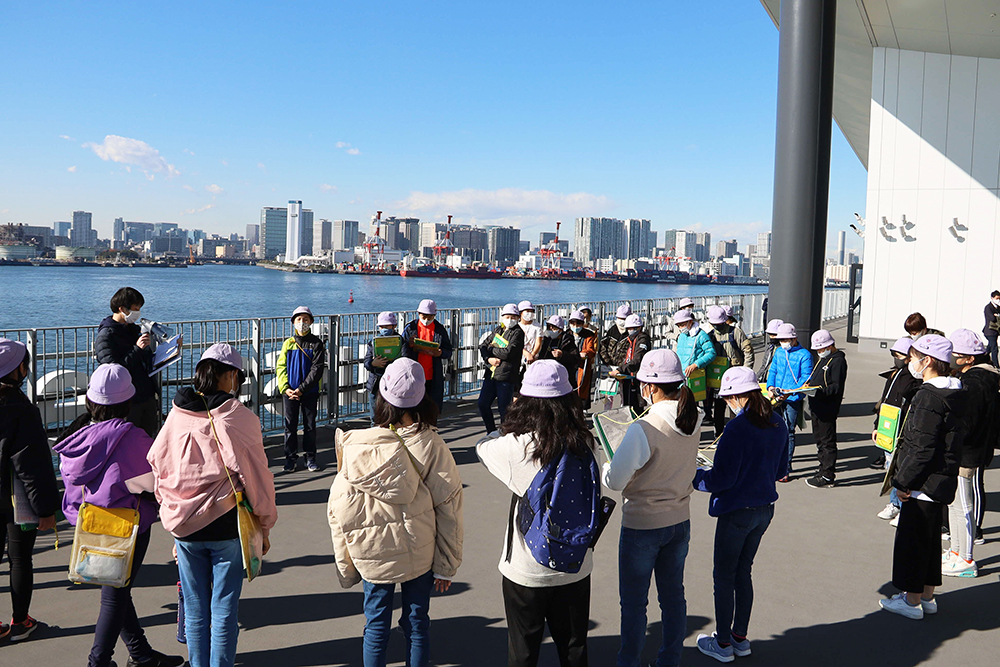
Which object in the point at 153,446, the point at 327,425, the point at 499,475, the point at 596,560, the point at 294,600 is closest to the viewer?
the point at 499,475

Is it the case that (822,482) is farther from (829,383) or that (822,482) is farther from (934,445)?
(934,445)

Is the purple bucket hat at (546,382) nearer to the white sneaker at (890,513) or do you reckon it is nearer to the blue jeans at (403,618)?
the blue jeans at (403,618)

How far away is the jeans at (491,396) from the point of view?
29.0 ft

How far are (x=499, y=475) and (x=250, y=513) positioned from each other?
4.03 ft

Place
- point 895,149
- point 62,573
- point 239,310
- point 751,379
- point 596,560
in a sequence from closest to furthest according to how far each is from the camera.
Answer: point 751,379
point 62,573
point 596,560
point 895,149
point 239,310

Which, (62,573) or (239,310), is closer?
(62,573)

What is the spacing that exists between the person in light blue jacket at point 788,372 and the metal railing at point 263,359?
3.37m

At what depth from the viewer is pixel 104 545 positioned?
3.38 meters

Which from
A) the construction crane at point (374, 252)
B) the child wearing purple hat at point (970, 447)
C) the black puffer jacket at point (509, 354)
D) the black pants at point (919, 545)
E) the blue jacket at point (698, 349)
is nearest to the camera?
the black pants at point (919, 545)

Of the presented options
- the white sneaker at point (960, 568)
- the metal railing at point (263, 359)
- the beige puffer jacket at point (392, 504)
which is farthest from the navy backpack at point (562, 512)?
the metal railing at point (263, 359)

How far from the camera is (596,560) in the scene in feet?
17.3

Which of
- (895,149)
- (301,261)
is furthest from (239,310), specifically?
(301,261)

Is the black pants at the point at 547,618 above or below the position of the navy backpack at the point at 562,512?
below

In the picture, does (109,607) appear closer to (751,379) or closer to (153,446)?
(153,446)
